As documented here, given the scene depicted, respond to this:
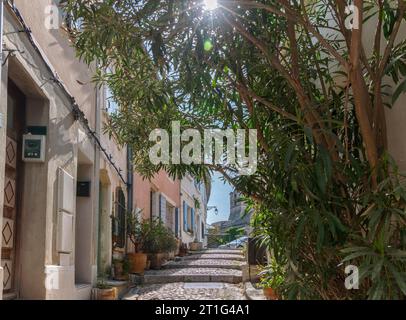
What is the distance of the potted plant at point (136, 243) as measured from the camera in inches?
465

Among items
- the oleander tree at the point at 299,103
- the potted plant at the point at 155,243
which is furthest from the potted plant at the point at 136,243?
the oleander tree at the point at 299,103

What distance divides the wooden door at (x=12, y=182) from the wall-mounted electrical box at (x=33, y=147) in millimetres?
124

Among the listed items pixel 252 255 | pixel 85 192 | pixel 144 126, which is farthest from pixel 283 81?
pixel 252 255

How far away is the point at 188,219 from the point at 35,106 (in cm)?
1876

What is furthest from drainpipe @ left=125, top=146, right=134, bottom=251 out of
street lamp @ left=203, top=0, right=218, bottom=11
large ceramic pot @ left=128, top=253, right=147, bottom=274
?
street lamp @ left=203, top=0, right=218, bottom=11

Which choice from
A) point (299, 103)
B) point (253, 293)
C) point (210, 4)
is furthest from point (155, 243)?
point (210, 4)

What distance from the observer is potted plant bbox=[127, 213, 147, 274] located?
11.8 metres

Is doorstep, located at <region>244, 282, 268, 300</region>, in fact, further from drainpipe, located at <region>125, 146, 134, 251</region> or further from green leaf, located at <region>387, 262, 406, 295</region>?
green leaf, located at <region>387, 262, 406, 295</region>

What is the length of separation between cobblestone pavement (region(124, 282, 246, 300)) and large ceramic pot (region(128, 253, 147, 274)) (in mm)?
1550

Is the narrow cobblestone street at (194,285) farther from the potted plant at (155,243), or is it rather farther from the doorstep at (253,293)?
the potted plant at (155,243)

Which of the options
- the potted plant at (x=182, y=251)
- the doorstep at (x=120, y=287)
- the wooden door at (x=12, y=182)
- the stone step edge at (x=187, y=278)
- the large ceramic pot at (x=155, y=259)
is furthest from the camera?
the potted plant at (x=182, y=251)

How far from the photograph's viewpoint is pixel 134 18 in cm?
359
